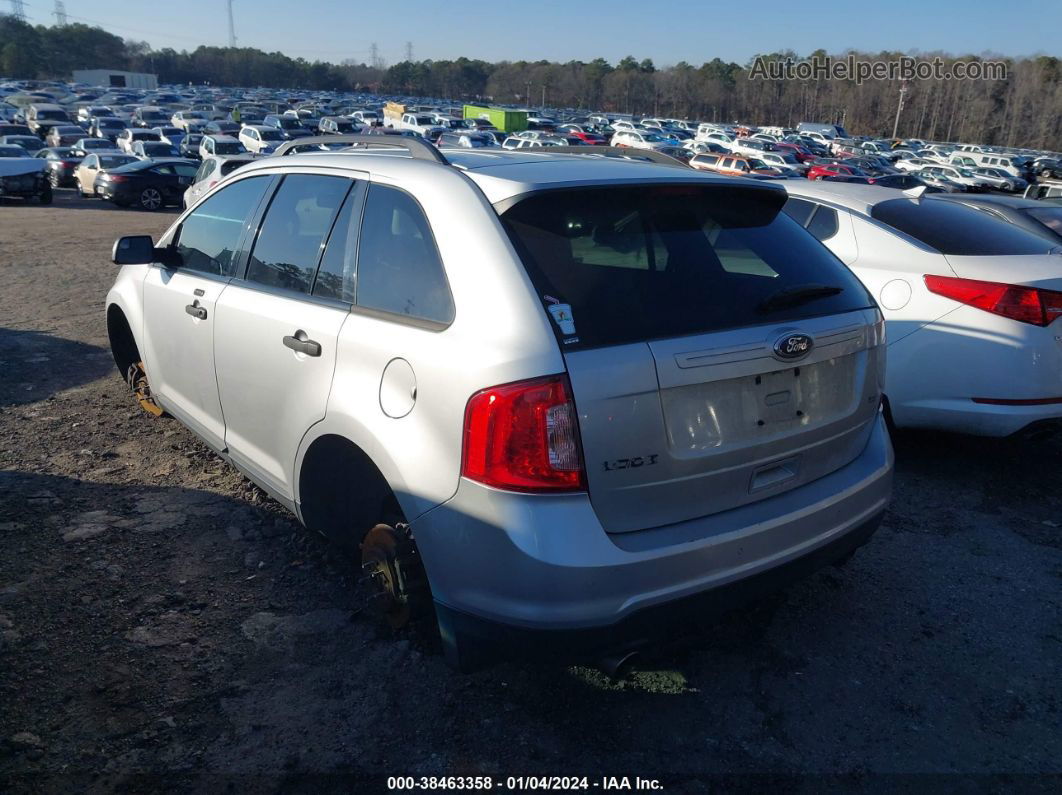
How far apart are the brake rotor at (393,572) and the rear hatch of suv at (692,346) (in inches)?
30.8

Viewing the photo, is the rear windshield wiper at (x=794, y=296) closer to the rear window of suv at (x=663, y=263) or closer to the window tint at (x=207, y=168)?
the rear window of suv at (x=663, y=263)

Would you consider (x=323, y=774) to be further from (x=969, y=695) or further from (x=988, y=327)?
(x=988, y=327)

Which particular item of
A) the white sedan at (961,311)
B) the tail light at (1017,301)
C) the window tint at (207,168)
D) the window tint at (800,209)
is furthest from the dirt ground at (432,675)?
the window tint at (207,168)

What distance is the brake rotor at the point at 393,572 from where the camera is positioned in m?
2.71

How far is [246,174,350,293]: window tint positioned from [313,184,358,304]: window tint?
0.06 meters

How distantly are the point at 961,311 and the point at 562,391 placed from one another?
3.32 meters

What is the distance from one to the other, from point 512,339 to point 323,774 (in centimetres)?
144

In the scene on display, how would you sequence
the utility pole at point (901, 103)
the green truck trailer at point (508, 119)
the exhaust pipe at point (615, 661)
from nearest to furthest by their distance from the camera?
the exhaust pipe at point (615, 661) < the green truck trailer at point (508, 119) < the utility pole at point (901, 103)

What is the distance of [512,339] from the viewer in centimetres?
226

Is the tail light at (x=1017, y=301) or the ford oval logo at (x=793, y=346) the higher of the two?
the ford oval logo at (x=793, y=346)

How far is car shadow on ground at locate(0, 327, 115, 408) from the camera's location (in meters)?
5.93

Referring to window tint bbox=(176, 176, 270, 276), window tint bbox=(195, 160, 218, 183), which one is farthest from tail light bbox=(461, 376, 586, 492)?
window tint bbox=(195, 160, 218, 183)

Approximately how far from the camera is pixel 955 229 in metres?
4.97

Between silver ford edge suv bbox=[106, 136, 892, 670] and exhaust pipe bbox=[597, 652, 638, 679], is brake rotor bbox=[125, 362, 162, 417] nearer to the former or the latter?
silver ford edge suv bbox=[106, 136, 892, 670]
